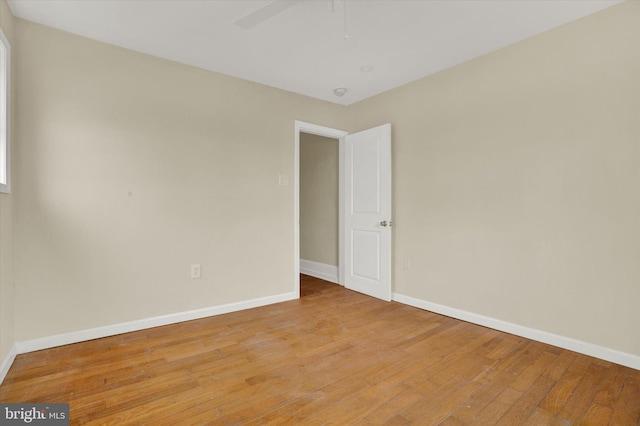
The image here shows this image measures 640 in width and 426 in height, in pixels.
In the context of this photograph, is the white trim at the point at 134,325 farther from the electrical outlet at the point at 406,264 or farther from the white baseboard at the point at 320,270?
the electrical outlet at the point at 406,264

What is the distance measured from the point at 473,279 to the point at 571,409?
4.48 ft

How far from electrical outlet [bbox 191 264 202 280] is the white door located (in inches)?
73.5

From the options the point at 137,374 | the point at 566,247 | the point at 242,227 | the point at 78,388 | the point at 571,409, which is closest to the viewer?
the point at 571,409

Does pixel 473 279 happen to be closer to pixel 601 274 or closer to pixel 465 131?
pixel 601 274

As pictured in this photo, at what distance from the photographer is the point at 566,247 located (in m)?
2.46

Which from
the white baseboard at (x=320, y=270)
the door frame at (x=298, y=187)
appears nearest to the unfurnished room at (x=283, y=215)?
the door frame at (x=298, y=187)

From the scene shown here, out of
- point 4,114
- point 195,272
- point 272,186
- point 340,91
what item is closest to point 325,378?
point 195,272

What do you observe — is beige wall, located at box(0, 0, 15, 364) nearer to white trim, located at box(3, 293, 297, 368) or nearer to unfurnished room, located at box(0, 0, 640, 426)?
unfurnished room, located at box(0, 0, 640, 426)

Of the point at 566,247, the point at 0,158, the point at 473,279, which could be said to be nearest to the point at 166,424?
the point at 0,158

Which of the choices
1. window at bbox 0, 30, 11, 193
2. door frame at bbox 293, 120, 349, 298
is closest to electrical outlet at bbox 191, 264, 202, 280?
door frame at bbox 293, 120, 349, 298

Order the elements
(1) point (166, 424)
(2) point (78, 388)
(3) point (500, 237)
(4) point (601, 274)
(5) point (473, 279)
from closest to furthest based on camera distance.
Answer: (1) point (166, 424), (2) point (78, 388), (4) point (601, 274), (3) point (500, 237), (5) point (473, 279)

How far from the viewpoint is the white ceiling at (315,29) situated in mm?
2211

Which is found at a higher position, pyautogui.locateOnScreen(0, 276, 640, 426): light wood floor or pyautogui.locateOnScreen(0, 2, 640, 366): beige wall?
pyautogui.locateOnScreen(0, 2, 640, 366): beige wall

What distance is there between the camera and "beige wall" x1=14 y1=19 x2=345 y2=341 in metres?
2.41
